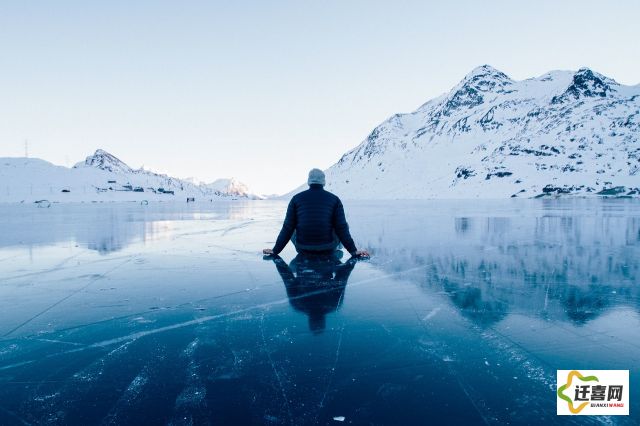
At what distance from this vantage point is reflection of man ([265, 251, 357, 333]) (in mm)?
4844

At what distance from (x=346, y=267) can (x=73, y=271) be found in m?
5.37

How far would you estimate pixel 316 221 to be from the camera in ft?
28.1

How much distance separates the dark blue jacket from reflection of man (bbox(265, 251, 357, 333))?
0.34 meters

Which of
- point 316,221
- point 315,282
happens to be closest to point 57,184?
→ point 316,221

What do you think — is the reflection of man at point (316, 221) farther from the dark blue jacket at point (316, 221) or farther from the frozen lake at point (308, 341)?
the frozen lake at point (308, 341)

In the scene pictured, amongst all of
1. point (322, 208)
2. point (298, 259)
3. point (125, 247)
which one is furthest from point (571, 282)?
point (125, 247)

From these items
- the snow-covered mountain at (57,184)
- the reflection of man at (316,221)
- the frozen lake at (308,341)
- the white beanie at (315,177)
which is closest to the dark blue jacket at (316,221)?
the reflection of man at (316,221)

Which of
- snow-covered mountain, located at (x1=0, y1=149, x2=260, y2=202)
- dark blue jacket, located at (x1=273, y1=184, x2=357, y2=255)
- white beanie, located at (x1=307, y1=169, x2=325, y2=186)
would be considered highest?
snow-covered mountain, located at (x1=0, y1=149, x2=260, y2=202)

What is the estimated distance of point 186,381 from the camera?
3.04 meters

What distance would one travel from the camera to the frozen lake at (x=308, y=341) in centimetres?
269

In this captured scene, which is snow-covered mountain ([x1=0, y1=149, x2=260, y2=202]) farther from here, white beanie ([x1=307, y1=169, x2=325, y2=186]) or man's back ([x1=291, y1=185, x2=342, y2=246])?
white beanie ([x1=307, y1=169, x2=325, y2=186])

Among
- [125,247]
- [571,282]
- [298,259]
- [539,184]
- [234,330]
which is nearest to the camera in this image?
[234,330]

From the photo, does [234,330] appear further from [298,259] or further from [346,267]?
[298,259]

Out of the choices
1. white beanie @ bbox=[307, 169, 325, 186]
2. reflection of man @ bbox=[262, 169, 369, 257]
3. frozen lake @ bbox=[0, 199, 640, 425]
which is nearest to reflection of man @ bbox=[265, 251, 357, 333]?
frozen lake @ bbox=[0, 199, 640, 425]
